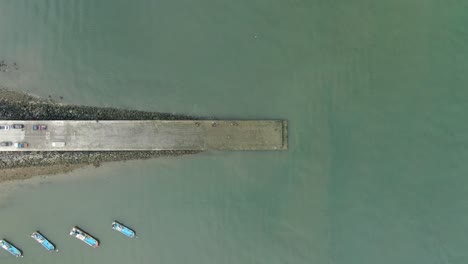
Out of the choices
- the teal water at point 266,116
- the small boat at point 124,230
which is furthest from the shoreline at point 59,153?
the small boat at point 124,230

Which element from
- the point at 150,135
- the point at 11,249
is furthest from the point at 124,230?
the point at 11,249

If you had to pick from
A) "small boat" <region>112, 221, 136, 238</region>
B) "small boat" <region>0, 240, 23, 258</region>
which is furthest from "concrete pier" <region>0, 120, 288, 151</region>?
"small boat" <region>0, 240, 23, 258</region>

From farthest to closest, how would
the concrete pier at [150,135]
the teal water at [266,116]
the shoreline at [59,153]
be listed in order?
the shoreline at [59,153], the teal water at [266,116], the concrete pier at [150,135]

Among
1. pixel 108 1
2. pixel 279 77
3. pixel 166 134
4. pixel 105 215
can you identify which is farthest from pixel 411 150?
pixel 108 1

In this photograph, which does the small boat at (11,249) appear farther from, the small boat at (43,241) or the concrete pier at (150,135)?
the concrete pier at (150,135)

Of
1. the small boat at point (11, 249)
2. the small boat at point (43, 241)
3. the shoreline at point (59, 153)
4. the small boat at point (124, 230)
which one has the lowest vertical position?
the small boat at point (11, 249)

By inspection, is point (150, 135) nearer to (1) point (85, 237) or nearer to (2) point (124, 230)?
(2) point (124, 230)
